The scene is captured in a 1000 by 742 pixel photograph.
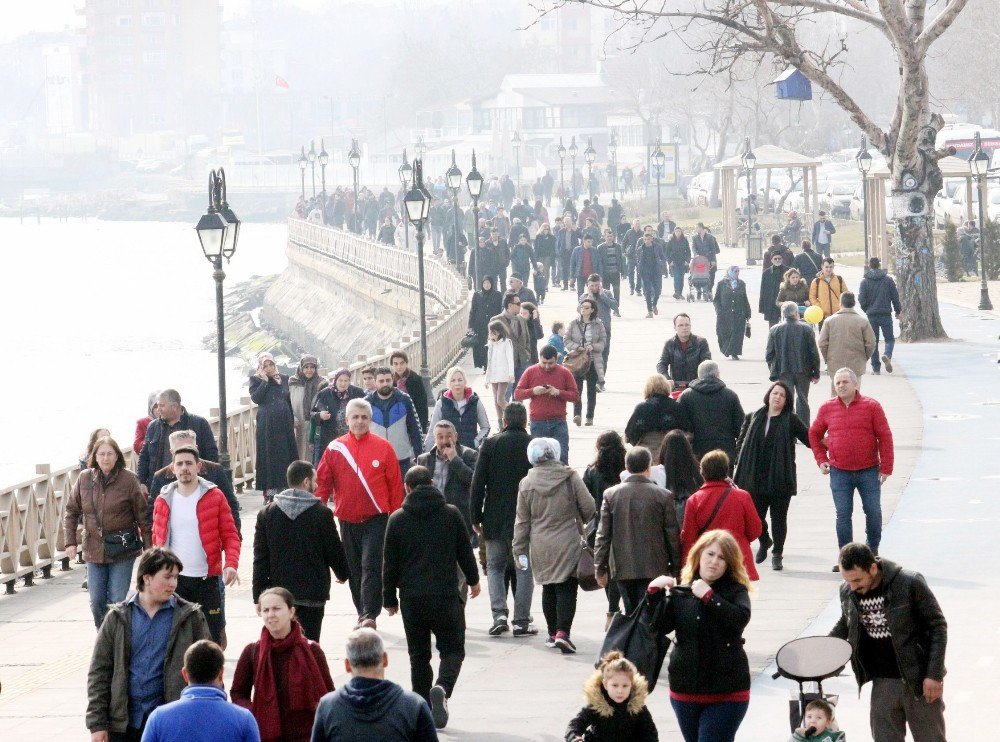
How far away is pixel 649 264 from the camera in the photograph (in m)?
34.3

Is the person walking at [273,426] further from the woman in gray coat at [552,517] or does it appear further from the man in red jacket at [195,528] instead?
the man in red jacket at [195,528]

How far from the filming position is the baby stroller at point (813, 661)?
6469 mm

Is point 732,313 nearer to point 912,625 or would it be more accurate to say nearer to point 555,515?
point 555,515

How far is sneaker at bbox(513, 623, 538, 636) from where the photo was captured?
11516 mm

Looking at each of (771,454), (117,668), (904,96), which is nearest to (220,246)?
(771,454)

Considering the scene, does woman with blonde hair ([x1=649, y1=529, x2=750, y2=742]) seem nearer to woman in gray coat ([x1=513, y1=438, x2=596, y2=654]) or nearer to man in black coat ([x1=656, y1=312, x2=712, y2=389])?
woman in gray coat ([x1=513, y1=438, x2=596, y2=654])

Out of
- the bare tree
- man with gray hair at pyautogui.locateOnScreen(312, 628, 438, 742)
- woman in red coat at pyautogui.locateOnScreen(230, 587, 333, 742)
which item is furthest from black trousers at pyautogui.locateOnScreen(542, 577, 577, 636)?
the bare tree

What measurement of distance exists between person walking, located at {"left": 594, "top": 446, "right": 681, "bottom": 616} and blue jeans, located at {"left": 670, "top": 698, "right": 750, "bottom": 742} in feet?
7.46

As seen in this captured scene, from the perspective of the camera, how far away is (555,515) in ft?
35.4

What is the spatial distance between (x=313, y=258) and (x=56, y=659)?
57.0 metres

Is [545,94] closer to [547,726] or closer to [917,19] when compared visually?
[917,19]

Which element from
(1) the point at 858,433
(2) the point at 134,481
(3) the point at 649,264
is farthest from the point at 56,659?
(3) the point at 649,264

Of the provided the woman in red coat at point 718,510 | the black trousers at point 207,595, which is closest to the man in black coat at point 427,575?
the black trousers at point 207,595

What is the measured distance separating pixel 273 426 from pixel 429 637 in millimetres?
7722
